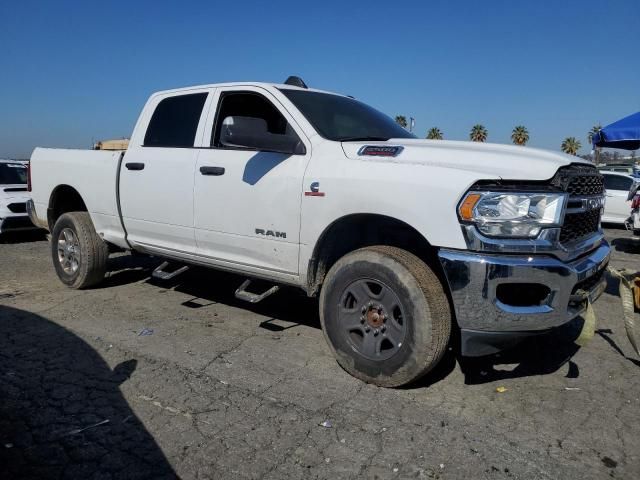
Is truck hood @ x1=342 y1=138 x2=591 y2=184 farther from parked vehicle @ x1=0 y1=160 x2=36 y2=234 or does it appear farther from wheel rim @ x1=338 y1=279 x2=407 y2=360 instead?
parked vehicle @ x1=0 y1=160 x2=36 y2=234

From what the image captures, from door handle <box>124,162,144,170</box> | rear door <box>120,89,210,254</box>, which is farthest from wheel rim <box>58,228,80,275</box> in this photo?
door handle <box>124,162,144,170</box>

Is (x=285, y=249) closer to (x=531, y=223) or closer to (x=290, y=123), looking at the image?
(x=290, y=123)

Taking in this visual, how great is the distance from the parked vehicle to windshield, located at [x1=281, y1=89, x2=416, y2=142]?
314 inches

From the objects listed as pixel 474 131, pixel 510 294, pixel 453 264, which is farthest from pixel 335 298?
pixel 474 131

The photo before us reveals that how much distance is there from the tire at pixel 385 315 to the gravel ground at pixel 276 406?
194 mm

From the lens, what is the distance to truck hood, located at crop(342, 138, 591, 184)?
2973mm

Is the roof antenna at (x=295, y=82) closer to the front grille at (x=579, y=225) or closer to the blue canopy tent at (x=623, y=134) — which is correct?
the front grille at (x=579, y=225)

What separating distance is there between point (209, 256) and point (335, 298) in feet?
4.65

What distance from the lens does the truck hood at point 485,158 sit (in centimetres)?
297

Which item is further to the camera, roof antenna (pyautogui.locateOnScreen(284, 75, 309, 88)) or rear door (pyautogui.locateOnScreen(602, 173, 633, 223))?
rear door (pyautogui.locateOnScreen(602, 173, 633, 223))

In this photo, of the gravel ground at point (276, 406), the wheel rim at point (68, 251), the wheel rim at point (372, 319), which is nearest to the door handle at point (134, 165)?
the wheel rim at point (68, 251)

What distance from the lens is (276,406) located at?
3148 mm

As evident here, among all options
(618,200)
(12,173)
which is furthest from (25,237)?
(618,200)

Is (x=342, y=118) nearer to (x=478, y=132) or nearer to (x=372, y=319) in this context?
(x=372, y=319)
